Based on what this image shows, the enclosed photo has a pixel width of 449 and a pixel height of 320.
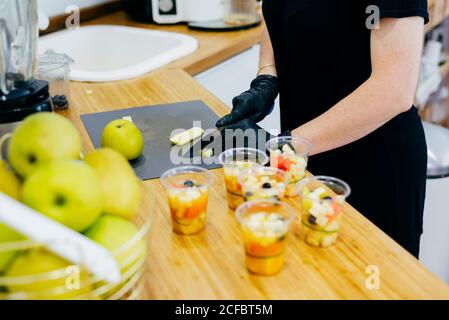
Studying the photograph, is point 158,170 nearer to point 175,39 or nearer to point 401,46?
point 401,46

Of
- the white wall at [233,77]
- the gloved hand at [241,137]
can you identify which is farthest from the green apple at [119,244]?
the white wall at [233,77]

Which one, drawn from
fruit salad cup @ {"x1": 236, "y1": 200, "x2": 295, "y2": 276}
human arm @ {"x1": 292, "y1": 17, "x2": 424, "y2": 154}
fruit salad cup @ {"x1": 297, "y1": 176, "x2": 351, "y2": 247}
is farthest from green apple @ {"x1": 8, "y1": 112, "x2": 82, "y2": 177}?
human arm @ {"x1": 292, "y1": 17, "x2": 424, "y2": 154}

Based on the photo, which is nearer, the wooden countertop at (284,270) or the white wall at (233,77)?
the wooden countertop at (284,270)

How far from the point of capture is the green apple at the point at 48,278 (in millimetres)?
651

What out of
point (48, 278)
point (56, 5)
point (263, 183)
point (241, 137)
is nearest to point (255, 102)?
point (241, 137)

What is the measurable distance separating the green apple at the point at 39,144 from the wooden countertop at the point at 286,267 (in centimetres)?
15

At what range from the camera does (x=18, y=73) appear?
1.01 metres

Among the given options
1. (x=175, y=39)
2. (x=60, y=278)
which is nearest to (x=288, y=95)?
(x=175, y=39)

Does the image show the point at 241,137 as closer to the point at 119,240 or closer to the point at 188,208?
the point at 188,208

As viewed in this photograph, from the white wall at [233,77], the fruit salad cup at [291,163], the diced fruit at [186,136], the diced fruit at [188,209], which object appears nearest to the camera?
the diced fruit at [188,209]

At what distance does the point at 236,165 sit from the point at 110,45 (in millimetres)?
1508

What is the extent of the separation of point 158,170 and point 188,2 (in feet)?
4.30

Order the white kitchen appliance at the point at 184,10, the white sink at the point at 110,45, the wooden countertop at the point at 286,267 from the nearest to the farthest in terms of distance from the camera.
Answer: the wooden countertop at the point at 286,267
the white sink at the point at 110,45
the white kitchen appliance at the point at 184,10

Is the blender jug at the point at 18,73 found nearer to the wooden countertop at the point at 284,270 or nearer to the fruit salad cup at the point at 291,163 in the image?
the wooden countertop at the point at 284,270
